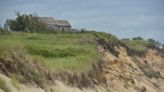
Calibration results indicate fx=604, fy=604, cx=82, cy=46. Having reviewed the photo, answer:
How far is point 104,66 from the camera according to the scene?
147ft

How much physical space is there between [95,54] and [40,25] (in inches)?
935

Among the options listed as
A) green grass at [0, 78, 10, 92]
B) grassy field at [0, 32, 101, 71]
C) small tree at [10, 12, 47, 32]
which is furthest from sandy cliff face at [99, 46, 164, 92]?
green grass at [0, 78, 10, 92]

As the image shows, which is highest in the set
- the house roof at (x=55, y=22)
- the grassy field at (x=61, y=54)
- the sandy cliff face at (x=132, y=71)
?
the grassy field at (x=61, y=54)

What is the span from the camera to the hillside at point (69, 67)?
2758 cm

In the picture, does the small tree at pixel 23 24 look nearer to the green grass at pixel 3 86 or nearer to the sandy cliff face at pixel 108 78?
the sandy cliff face at pixel 108 78

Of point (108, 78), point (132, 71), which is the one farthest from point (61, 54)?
point (132, 71)

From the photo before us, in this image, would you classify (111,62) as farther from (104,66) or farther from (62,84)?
(62,84)

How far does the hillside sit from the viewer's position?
27.6 meters

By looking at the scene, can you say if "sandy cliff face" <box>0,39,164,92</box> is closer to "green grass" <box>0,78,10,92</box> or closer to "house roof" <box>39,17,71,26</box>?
"green grass" <box>0,78,10,92</box>

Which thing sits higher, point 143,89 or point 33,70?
point 33,70

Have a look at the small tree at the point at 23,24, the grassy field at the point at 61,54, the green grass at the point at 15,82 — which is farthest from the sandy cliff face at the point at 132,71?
the green grass at the point at 15,82

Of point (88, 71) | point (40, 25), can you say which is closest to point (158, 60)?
point (40, 25)

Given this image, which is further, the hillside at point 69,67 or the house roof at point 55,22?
the house roof at point 55,22

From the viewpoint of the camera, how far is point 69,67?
118ft
